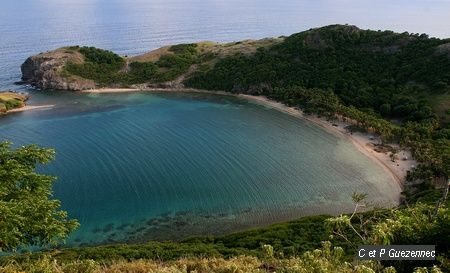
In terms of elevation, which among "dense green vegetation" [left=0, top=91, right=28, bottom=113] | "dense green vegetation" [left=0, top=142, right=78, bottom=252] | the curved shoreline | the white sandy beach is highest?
"dense green vegetation" [left=0, top=142, right=78, bottom=252]

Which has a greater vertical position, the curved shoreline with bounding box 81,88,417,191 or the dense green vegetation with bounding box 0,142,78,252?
the dense green vegetation with bounding box 0,142,78,252

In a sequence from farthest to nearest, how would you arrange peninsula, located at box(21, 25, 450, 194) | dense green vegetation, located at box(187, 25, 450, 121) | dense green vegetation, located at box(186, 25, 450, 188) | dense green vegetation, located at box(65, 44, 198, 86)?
dense green vegetation, located at box(65, 44, 198, 86) → dense green vegetation, located at box(187, 25, 450, 121) → peninsula, located at box(21, 25, 450, 194) → dense green vegetation, located at box(186, 25, 450, 188)

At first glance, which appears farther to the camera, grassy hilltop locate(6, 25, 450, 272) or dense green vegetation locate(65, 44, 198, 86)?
dense green vegetation locate(65, 44, 198, 86)

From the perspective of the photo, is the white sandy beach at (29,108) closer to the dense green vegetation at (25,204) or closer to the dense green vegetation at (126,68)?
the dense green vegetation at (126,68)

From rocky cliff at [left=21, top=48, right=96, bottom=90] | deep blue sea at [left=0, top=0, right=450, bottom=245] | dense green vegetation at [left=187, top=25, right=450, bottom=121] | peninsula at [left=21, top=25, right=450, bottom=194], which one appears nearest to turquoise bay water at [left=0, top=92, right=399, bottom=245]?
deep blue sea at [left=0, top=0, right=450, bottom=245]

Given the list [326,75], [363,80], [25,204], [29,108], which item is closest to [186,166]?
[25,204]

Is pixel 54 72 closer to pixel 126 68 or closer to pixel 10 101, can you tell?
pixel 126 68

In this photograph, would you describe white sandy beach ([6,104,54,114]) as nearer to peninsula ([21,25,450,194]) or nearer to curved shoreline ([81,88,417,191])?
peninsula ([21,25,450,194])

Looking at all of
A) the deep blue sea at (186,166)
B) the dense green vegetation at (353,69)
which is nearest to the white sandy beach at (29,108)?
the deep blue sea at (186,166)

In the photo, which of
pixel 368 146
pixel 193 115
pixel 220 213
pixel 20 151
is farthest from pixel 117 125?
pixel 20 151
